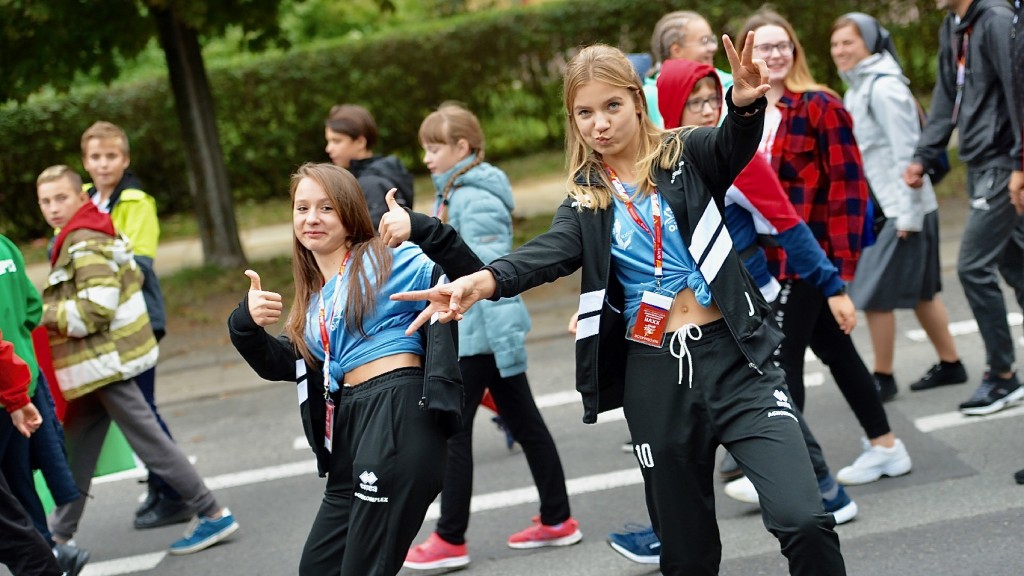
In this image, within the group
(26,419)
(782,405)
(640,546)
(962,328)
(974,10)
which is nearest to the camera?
(782,405)

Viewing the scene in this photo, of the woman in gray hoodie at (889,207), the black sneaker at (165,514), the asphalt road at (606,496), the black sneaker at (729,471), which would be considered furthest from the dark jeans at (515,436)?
the woman in gray hoodie at (889,207)

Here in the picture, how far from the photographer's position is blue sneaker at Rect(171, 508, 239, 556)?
Result: 5738 millimetres

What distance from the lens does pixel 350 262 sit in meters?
3.97

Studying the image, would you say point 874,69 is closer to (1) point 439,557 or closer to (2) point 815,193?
(2) point 815,193

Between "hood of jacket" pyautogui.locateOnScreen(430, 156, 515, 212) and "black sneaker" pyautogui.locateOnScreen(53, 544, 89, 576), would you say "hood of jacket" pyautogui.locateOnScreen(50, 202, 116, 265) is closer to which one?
"black sneaker" pyautogui.locateOnScreen(53, 544, 89, 576)

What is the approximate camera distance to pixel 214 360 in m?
9.50

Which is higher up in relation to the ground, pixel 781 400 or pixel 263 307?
pixel 263 307

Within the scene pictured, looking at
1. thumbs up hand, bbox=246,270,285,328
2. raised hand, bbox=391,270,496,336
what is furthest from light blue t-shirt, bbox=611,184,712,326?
thumbs up hand, bbox=246,270,285,328

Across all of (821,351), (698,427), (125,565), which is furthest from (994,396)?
(125,565)

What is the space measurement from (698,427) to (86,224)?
10.5 ft

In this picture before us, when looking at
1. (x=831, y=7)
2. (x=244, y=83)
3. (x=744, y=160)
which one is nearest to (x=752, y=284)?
(x=744, y=160)

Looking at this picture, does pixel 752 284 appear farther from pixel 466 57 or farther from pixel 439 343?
pixel 466 57

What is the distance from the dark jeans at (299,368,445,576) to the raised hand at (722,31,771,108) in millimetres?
1284

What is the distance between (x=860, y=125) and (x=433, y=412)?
11.7 feet
